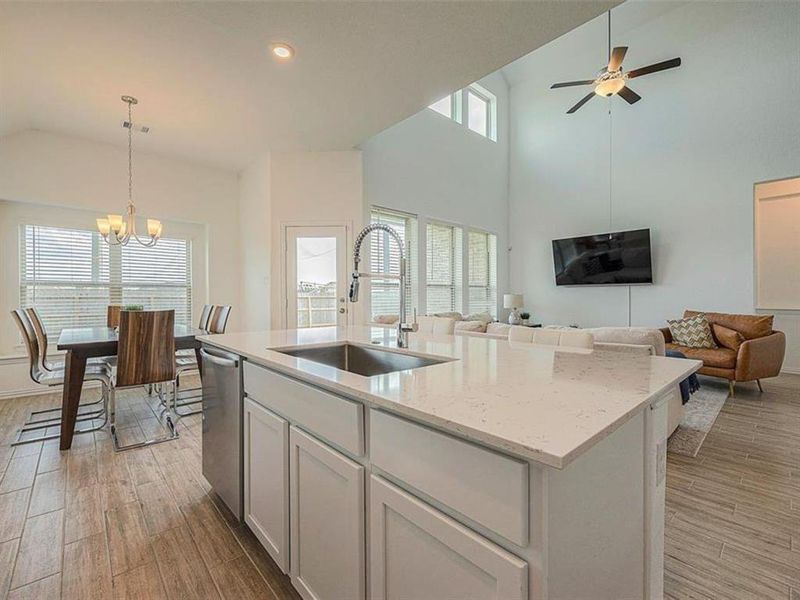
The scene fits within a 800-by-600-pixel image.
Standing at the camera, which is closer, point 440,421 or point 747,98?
point 440,421

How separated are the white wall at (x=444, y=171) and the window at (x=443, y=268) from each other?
25 centimetres

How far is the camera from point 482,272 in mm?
7043

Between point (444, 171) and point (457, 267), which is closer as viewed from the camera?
point (444, 171)

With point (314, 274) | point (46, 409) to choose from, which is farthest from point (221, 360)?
point (46, 409)

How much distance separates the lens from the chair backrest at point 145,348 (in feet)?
8.89

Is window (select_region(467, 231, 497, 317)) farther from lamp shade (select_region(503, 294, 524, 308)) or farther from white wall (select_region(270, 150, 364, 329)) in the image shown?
white wall (select_region(270, 150, 364, 329))

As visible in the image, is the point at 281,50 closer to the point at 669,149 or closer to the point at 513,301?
the point at 513,301

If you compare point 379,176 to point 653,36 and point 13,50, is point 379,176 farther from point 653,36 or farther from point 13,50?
point 653,36

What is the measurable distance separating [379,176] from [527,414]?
4.81 metres

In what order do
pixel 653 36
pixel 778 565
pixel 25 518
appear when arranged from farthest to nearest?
pixel 653 36 < pixel 25 518 < pixel 778 565

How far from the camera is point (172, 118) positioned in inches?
144

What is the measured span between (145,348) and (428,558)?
285 centimetres

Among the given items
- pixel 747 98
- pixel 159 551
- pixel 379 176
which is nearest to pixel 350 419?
pixel 159 551

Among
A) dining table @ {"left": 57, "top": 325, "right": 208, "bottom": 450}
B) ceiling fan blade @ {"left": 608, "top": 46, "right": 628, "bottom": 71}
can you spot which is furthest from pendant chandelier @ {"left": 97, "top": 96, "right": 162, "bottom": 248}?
ceiling fan blade @ {"left": 608, "top": 46, "right": 628, "bottom": 71}
